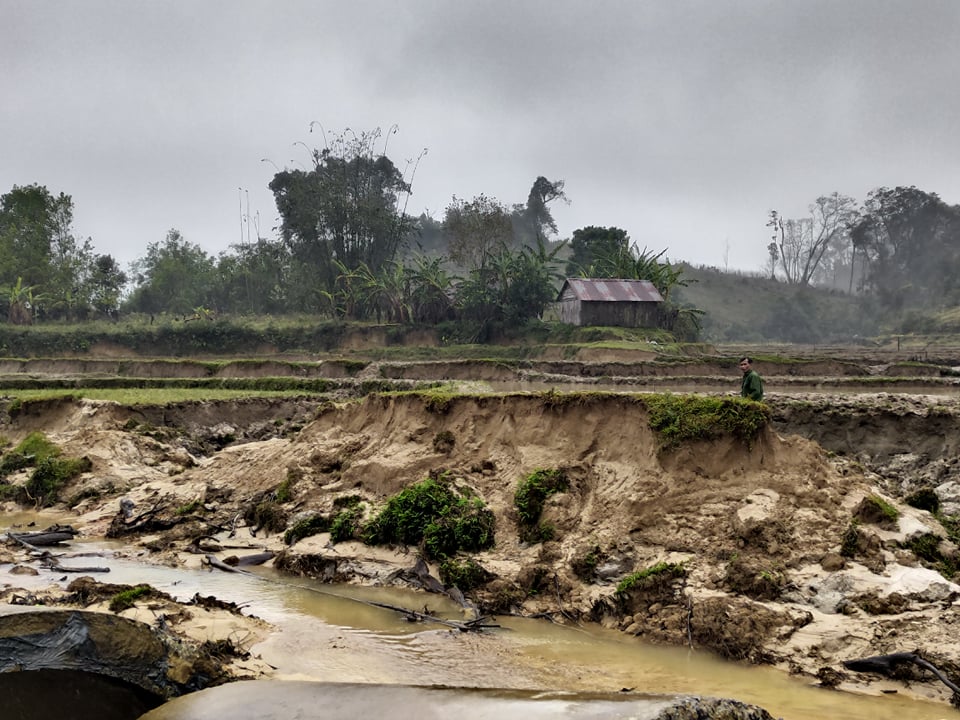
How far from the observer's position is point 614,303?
4731 centimetres

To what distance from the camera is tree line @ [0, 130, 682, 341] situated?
50.8 metres

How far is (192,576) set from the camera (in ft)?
35.1

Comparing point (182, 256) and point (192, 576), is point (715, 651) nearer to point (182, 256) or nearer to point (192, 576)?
point (192, 576)

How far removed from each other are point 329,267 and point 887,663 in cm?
5490

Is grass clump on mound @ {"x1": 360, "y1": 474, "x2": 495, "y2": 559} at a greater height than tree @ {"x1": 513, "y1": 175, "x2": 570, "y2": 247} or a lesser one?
lesser

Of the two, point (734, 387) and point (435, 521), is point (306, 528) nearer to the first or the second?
point (435, 521)

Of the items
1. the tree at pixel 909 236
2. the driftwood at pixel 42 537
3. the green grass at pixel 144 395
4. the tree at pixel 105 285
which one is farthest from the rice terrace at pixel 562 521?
the tree at pixel 909 236

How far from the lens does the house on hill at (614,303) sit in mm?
47188

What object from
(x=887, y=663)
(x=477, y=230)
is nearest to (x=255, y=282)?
(x=477, y=230)

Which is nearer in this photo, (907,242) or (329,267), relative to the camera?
(329,267)

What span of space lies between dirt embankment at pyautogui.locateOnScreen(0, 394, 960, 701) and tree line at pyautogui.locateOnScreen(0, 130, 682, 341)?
118 ft

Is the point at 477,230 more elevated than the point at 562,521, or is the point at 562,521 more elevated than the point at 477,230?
the point at 477,230

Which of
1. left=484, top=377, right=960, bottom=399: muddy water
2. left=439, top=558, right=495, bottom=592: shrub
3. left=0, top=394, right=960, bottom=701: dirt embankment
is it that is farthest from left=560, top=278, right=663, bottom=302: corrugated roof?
left=439, top=558, right=495, bottom=592: shrub

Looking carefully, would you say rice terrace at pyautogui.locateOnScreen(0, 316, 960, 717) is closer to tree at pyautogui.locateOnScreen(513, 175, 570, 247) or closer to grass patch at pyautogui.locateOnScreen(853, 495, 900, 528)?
grass patch at pyautogui.locateOnScreen(853, 495, 900, 528)
